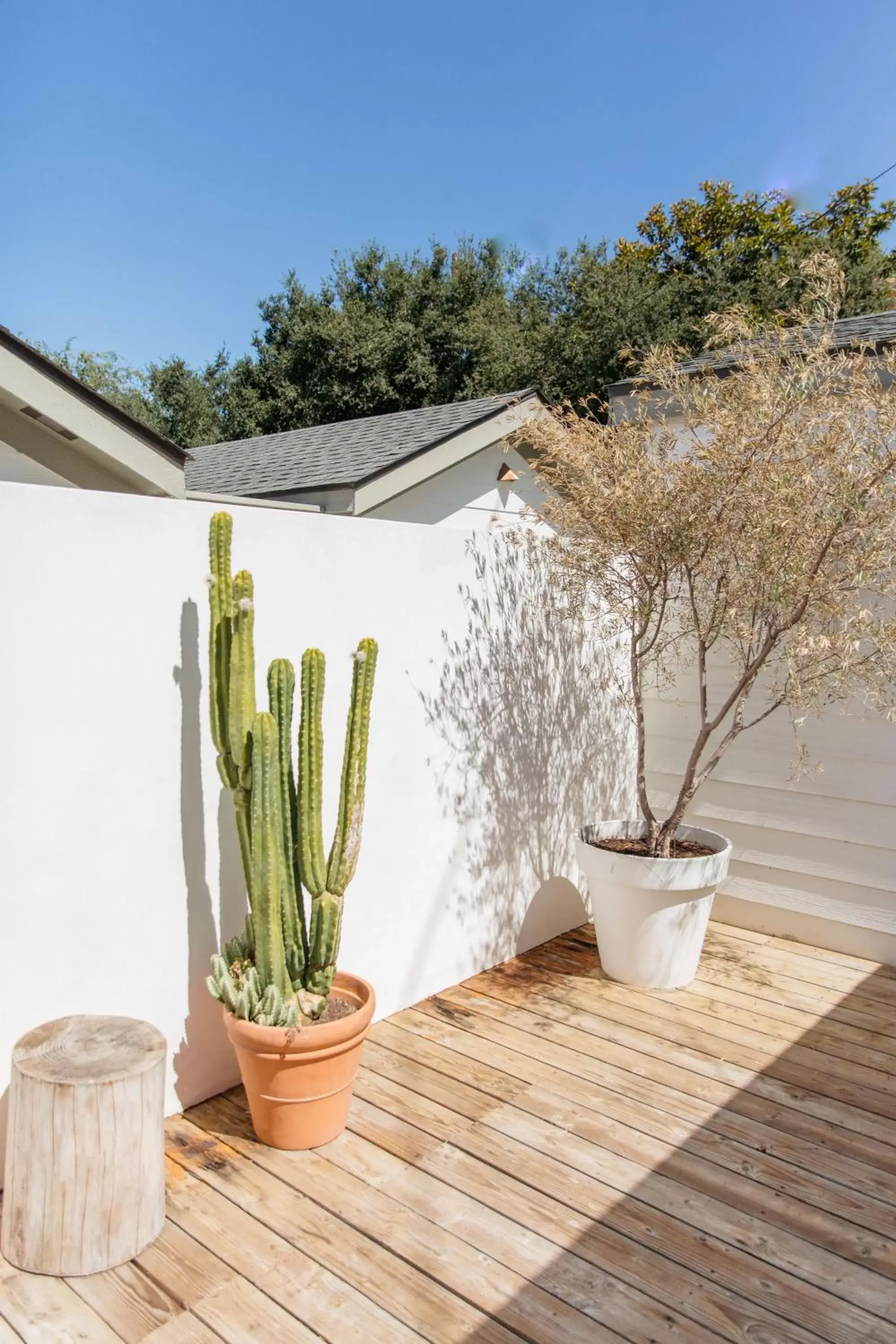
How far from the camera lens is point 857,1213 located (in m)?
2.26

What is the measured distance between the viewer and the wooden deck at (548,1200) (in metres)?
1.88

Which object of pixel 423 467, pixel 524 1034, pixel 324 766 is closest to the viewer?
pixel 324 766

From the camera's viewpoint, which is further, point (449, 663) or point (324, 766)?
point (449, 663)

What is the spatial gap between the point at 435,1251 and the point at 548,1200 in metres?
0.34

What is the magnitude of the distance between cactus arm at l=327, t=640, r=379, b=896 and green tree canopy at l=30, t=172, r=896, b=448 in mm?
15238

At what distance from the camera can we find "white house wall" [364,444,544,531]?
7.99 m

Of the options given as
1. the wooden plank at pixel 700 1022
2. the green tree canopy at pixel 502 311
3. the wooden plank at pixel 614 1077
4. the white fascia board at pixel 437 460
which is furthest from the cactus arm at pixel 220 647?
the green tree canopy at pixel 502 311

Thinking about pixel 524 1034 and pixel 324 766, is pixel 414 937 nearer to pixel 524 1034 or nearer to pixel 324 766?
pixel 524 1034

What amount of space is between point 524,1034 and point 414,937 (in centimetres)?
50

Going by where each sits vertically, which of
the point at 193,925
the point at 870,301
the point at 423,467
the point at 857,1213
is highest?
the point at 870,301

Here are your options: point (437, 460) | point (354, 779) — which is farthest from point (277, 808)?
point (437, 460)

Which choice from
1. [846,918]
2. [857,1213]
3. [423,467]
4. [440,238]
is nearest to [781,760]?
[846,918]

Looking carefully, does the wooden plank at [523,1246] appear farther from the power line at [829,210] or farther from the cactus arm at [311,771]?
the power line at [829,210]

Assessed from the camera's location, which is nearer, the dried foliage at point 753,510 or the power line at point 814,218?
the dried foliage at point 753,510
